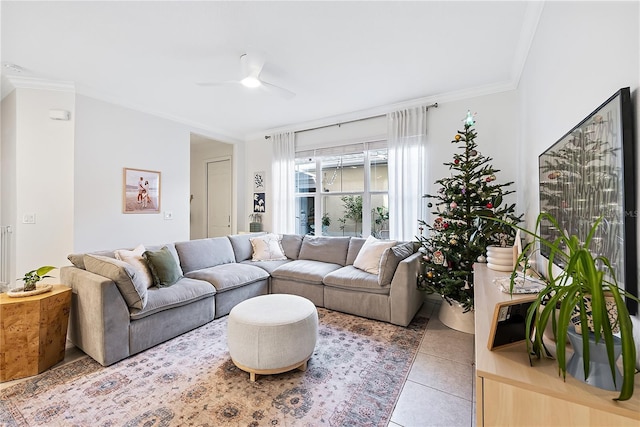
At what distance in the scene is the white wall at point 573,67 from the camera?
3.07 ft

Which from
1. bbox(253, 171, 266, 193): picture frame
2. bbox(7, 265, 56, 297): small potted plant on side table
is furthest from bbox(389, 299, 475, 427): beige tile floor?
bbox(253, 171, 266, 193): picture frame

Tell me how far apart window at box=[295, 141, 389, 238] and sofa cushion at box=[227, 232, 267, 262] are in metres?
1.00

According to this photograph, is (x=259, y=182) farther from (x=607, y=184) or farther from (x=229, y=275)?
(x=607, y=184)

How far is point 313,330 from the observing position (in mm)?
2090

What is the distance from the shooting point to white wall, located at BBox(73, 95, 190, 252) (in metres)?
3.34

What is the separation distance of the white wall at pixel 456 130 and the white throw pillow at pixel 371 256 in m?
1.00

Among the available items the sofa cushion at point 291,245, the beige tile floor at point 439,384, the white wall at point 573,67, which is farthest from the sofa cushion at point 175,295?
the white wall at point 573,67

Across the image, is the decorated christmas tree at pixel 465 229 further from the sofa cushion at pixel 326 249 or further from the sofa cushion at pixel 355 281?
the sofa cushion at pixel 326 249

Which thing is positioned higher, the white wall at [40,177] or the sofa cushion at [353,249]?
the white wall at [40,177]

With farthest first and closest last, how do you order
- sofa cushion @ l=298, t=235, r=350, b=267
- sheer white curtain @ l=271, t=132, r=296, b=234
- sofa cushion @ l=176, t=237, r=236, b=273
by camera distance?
sheer white curtain @ l=271, t=132, r=296, b=234 < sofa cushion @ l=298, t=235, r=350, b=267 < sofa cushion @ l=176, t=237, r=236, b=273

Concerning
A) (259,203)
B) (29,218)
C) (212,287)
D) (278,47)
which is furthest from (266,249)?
(29,218)

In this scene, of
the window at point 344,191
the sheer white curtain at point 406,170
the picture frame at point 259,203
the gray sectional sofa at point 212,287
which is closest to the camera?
the gray sectional sofa at point 212,287

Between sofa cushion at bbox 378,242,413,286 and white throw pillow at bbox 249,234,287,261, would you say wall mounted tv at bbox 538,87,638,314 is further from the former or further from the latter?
white throw pillow at bbox 249,234,287,261

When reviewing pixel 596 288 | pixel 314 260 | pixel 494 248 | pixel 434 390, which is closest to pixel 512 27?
pixel 494 248
